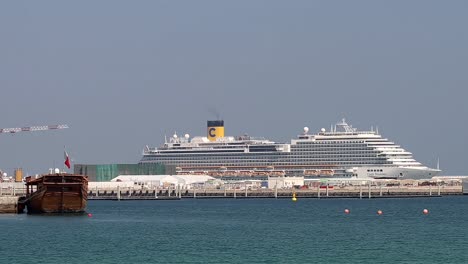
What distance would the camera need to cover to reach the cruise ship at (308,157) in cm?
15712

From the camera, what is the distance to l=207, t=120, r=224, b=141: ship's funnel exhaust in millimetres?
173000

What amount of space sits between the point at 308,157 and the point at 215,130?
1848 cm

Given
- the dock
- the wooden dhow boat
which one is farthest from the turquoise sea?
the dock

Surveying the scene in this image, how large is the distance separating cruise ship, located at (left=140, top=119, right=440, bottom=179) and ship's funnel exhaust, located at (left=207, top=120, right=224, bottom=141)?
128 inches

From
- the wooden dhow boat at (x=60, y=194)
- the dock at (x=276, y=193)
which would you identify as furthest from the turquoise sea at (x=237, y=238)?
the dock at (x=276, y=193)

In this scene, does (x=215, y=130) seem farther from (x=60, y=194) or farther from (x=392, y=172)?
(x=60, y=194)

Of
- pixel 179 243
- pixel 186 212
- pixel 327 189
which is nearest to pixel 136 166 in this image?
pixel 327 189

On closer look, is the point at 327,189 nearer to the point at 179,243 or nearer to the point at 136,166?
the point at 136,166

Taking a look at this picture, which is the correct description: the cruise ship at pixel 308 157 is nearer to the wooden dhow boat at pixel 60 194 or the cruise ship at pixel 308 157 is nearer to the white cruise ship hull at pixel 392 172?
the white cruise ship hull at pixel 392 172

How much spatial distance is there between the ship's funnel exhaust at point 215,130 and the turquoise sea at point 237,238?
81440 mm

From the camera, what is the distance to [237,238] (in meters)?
63.7

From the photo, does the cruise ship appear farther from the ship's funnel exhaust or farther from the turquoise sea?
the turquoise sea

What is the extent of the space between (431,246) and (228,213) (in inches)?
1437


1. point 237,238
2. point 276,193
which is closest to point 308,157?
point 276,193
